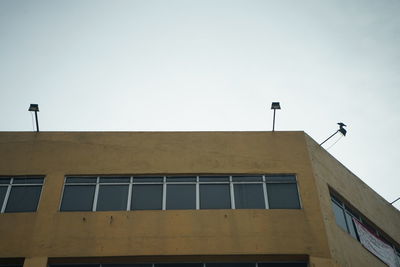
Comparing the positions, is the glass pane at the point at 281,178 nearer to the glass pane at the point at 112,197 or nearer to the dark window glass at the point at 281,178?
the dark window glass at the point at 281,178

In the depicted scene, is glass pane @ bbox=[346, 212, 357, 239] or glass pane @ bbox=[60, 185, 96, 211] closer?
glass pane @ bbox=[60, 185, 96, 211]

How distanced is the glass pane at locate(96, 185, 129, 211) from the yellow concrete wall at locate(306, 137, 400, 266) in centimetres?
712

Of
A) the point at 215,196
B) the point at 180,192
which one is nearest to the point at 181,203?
the point at 180,192

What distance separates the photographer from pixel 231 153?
17.4 metres

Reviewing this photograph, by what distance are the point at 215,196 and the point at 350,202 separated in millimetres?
5798

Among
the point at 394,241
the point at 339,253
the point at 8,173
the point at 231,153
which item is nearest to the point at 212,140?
the point at 231,153

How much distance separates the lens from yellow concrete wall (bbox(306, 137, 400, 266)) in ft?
50.6

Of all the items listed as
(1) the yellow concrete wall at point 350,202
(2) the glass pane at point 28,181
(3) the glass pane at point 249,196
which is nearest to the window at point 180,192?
(3) the glass pane at point 249,196

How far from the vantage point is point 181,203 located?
52.6ft

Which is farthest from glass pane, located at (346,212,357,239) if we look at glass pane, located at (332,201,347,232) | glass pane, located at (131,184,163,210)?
glass pane, located at (131,184,163,210)

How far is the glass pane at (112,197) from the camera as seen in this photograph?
15914mm

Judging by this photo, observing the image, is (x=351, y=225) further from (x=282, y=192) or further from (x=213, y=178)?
(x=213, y=178)

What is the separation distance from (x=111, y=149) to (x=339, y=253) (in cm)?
918

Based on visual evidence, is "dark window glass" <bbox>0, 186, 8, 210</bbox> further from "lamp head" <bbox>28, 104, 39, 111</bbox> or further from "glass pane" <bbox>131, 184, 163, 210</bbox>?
"glass pane" <bbox>131, 184, 163, 210</bbox>
